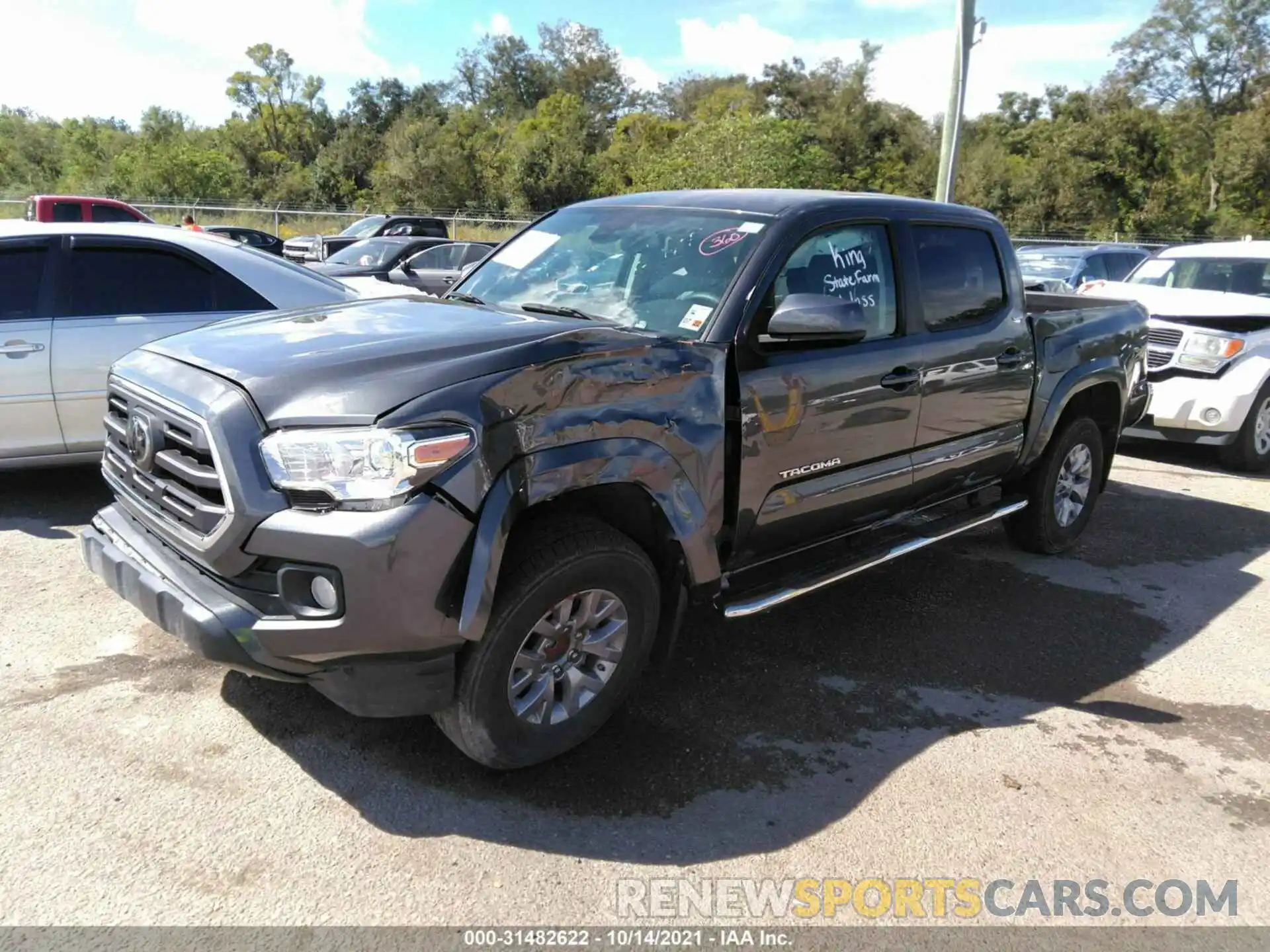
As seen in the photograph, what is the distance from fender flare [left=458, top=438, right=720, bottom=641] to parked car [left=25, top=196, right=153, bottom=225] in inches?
752

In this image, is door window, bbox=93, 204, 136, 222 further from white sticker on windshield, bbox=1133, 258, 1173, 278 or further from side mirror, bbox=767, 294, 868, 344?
side mirror, bbox=767, 294, 868, 344

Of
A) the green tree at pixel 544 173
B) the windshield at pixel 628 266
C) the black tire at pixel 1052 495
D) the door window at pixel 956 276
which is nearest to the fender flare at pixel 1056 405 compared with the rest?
the black tire at pixel 1052 495

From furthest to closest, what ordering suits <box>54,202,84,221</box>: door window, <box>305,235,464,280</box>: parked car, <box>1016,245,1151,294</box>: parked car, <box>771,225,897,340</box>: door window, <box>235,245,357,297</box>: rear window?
1. <box>54,202,84,221</box>: door window
2. <box>305,235,464,280</box>: parked car
3. <box>1016,245,1151,294</box>: parked car
4. <box>235,245,357,297</box>: rear window
5. <box>771,225,897,340</box>: door window

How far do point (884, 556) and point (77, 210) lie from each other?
20448 mm

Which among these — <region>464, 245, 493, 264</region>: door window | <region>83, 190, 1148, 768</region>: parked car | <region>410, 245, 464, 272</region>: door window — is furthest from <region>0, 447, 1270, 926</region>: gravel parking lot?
<region>464, 245, 493, 264</region>: door window

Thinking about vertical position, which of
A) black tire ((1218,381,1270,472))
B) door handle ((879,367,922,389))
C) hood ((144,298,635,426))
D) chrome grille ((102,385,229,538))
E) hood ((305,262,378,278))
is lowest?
black tire ((1218,381,1270,472))

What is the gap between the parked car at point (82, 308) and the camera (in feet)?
17.4

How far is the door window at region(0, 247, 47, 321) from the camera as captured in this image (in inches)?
210

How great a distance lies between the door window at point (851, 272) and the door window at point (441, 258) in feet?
43.6

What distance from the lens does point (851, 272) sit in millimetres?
4133

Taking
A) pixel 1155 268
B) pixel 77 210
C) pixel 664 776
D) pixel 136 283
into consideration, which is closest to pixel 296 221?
pixel 77 210

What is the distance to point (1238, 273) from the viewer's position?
32.0 feet

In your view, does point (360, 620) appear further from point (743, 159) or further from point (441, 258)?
point (743, 159)

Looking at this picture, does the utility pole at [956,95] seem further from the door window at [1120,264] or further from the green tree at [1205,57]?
the green tree at [1205,57]
